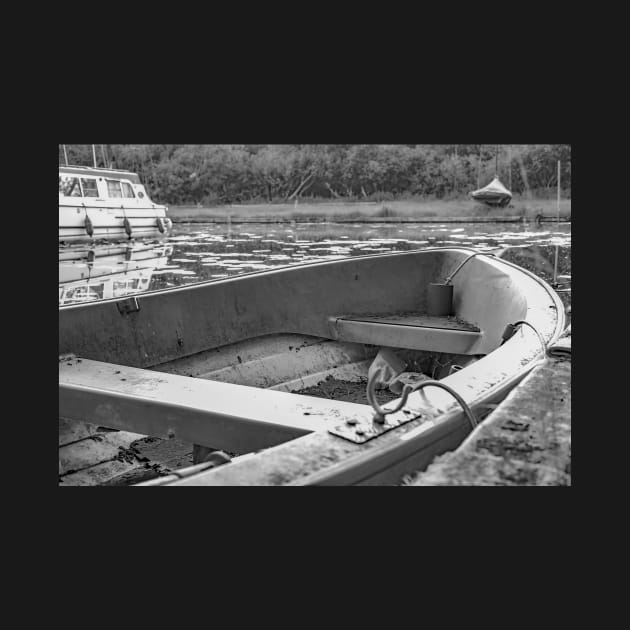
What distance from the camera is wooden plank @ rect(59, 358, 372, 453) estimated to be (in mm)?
2039

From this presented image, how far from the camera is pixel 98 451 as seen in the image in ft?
8.92

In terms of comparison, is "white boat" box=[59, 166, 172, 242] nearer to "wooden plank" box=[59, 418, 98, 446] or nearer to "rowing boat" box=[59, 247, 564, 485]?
"rowing boat" box=[59, 247, 564, 485]

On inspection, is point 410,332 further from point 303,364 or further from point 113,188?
point 113,188

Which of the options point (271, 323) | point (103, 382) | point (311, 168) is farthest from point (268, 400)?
point (311, 168)

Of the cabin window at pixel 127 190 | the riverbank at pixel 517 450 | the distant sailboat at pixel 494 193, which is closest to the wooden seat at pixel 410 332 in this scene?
the riverbank at pixel 517 450

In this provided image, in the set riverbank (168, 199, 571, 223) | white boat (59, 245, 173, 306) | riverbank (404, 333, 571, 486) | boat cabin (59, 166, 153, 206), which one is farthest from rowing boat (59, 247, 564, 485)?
riverbank (168, 199, 571, 223)

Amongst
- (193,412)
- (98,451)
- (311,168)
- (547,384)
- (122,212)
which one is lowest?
(98,451)

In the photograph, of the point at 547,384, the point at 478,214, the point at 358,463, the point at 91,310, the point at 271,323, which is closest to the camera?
the point at 358,463

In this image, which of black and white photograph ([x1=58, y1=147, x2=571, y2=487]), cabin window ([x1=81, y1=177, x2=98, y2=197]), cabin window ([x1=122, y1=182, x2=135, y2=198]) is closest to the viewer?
black and white photograph ([x1=58, y1=147, x2=571, y2=487])

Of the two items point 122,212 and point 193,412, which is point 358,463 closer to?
point 193,412

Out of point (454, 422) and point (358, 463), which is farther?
point (454, 422)

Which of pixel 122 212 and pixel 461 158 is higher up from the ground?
pixel 461 158

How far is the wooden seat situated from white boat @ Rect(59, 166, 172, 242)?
13269 mm

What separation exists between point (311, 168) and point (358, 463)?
37340mm
